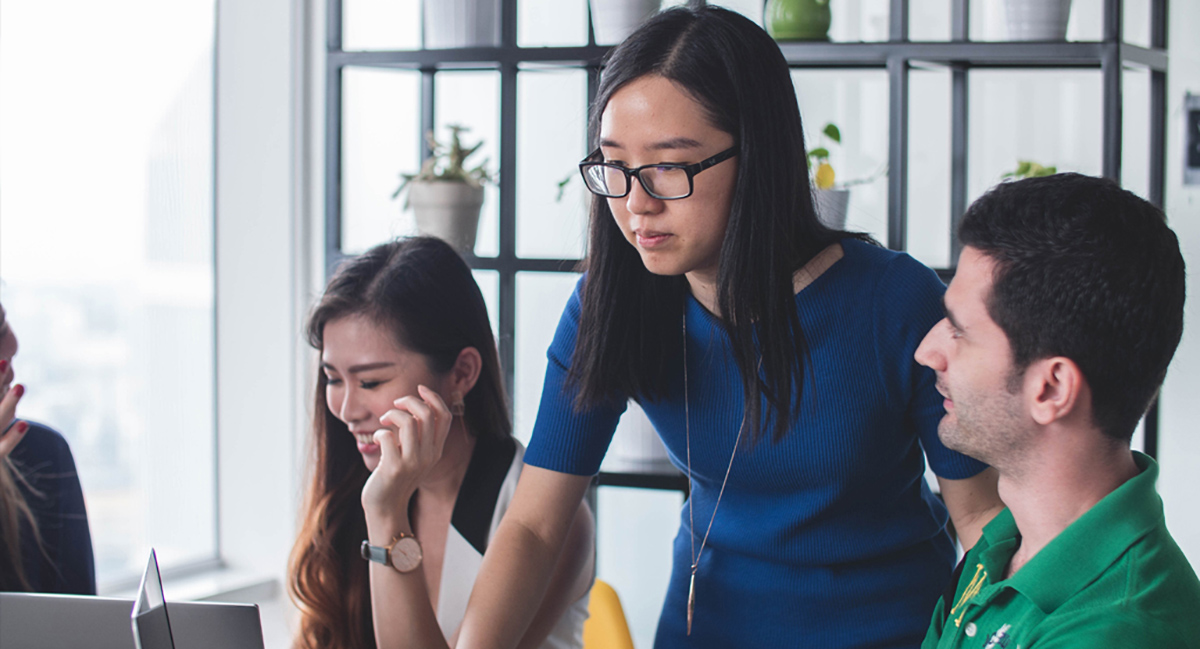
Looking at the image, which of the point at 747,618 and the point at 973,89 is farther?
the point at 973,89

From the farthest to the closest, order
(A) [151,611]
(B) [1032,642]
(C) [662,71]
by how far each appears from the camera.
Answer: (C) [662,71]
(B) [1032,642]
(A) [151,611]

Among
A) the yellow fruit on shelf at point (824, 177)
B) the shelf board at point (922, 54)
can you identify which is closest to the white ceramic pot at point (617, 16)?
the shelf board at point (922, 54)

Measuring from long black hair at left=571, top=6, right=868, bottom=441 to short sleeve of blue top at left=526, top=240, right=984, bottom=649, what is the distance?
0.04m

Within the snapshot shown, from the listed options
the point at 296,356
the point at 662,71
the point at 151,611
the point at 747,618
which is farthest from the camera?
the point at 296,356

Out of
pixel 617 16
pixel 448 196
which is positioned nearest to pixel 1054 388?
pixel 617 16

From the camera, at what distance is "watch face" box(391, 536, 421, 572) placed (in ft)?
4.27

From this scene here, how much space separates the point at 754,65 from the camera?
44.4 inches

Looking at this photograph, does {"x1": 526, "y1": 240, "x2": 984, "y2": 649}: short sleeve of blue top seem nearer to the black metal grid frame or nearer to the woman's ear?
the woman's ear

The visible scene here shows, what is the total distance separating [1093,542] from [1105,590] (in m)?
0.04

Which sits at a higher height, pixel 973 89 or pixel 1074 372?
pixel 973 89

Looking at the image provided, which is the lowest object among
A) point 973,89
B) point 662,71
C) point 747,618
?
point 747,618

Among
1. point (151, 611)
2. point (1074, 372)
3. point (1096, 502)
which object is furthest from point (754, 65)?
point (151, 611)

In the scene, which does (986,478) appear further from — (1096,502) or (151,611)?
(151,611)

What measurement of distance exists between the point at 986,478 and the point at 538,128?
1741mm
